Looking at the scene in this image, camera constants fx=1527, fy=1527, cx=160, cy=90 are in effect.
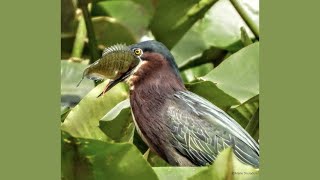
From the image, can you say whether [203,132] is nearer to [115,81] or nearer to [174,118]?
[174,118]

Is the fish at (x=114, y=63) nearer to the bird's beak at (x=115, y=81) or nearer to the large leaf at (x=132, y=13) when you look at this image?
the bird's beak at (x=115, y=81)

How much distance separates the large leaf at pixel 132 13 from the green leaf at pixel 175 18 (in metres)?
0.03

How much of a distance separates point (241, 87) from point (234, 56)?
101mm

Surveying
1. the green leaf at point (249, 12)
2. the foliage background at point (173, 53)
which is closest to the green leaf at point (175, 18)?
the foliage background at point (173, 53)

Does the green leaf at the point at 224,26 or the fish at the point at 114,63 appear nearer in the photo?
the fish at the point at 114,63

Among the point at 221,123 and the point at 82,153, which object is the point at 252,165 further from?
the point at 82,153

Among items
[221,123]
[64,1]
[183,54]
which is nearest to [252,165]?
[221,123]

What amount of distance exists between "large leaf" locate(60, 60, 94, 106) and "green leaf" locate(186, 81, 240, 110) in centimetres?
32

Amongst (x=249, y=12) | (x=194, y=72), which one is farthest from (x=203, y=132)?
(x=249, y=12)

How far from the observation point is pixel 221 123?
4.38m

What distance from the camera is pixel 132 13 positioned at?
4684mm

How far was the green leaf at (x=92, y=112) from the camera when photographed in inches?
173

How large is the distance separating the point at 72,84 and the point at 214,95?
439 mm

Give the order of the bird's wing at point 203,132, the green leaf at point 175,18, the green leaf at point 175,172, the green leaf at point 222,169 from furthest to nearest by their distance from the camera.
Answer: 1. the green leaf at point 175,18
2. the bird's wing at point 203,132
3. the green leaf at point 175,172
4. the green leaf at point 222,169
